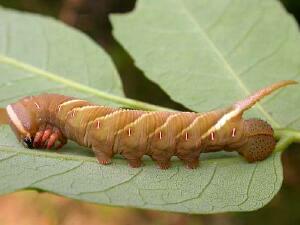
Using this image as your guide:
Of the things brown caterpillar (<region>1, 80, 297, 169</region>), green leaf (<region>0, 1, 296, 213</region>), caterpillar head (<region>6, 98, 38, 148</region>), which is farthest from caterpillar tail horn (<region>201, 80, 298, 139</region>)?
caterpillar head (<region>6, 98, 38, 148</region>)

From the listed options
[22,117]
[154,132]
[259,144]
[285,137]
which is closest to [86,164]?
[154,132]

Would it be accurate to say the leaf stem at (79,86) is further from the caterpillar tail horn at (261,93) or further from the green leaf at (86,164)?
the caterpillar tail horn at (261,93)

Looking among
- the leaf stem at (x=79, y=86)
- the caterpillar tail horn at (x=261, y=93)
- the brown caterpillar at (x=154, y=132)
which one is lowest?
the brown caterpillar at (x=154, y=132)

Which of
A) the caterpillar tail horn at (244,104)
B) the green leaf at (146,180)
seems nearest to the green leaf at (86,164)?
the green leaf at (146,180)

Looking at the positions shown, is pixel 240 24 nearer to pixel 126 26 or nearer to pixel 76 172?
pixel 126 26

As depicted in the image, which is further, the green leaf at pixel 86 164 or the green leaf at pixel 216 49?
the green leaf at pixel 216 49

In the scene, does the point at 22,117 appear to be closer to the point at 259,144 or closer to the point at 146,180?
the point at 146,180

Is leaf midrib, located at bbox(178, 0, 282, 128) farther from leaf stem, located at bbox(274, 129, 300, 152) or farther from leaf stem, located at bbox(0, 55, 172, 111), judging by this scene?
leaf stem, located at bbox(0, 55, 172, 111)

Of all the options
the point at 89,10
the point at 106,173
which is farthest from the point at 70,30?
the point at 89,10
